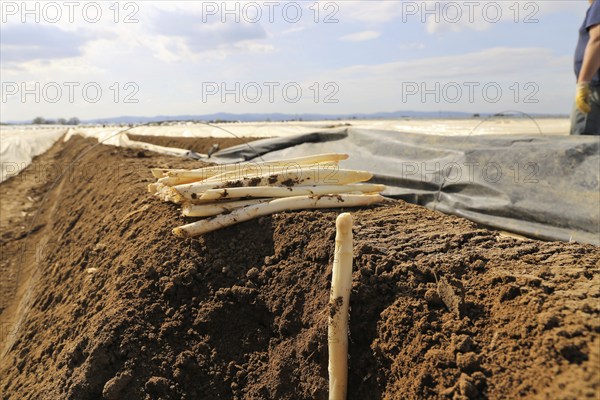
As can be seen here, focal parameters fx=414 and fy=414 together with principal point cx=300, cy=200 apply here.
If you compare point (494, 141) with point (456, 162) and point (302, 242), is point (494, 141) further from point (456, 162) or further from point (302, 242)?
point (302, 242)

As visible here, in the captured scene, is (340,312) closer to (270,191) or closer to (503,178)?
(270,191)

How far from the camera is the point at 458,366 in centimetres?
128

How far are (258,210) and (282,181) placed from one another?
0.31 metres

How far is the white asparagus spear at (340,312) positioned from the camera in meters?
1.49

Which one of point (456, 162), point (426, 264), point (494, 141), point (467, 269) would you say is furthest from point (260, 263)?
point (494, 141)

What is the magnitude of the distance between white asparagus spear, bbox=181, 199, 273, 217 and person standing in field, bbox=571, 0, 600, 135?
3.33 meters

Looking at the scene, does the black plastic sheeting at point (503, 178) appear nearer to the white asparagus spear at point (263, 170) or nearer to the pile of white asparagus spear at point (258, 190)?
the pile of white asparagus spear at point (258, 190)

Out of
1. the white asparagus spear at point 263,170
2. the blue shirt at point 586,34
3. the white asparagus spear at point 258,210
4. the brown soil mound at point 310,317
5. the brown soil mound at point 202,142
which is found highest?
the blue shirt at point 586,34

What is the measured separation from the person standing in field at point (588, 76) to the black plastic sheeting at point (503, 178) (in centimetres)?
54

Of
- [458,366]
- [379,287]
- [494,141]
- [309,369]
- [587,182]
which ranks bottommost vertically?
[309,369]

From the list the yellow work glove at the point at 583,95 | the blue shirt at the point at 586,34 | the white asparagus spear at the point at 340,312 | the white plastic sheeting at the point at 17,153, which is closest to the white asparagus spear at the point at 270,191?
the white asparagus spear at the point at 340,312

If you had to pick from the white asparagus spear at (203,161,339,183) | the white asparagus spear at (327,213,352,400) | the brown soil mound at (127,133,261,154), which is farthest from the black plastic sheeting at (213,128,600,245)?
the brown soil mound at (127,133,261,154)

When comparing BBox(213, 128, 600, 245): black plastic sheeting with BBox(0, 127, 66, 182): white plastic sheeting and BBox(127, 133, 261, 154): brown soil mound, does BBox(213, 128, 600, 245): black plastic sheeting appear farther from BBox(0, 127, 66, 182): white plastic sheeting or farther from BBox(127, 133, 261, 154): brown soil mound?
BBox(0, 127, 66, 182): white plastic sheeting

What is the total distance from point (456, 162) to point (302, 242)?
2.36 metres
